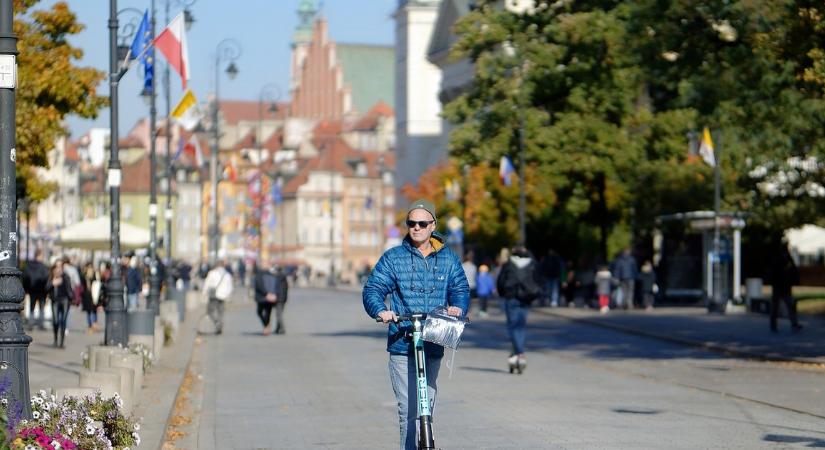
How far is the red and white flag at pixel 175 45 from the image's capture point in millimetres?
28641

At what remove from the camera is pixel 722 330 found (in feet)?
118

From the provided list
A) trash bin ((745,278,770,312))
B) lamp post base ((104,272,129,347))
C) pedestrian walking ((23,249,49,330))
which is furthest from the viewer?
trash bin ((745,278,770,312))

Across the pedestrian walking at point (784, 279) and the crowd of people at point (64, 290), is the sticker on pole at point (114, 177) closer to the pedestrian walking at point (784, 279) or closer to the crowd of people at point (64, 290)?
the crowd of people at point (64, 290)

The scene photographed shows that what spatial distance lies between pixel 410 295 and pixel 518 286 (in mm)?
12244

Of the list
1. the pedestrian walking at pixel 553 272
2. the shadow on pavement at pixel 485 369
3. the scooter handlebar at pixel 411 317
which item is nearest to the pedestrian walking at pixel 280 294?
the shadow on pavement at pixel 485 369

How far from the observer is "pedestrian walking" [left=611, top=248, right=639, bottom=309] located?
164 feet

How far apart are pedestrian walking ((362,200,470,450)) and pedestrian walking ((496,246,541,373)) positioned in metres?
12.0

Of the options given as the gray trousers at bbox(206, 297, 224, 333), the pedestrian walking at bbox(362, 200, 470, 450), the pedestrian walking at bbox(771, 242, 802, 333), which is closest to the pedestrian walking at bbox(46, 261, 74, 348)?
the gray trousers at bbox(206, 297, 224, 333)

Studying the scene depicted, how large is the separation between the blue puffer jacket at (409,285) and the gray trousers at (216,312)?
28.9 m

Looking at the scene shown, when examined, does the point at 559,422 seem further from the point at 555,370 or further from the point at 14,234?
the point at 555,370

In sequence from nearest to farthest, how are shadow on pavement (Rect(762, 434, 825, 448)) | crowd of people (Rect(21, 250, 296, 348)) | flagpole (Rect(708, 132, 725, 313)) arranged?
1. shadow on pavement (Rect(762, 434, 825, 448))
2. crowd of people (Rect(21, 250, 296, 348))
3. flagpole (Rect(708, 132, 725, 313))

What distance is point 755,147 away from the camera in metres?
44.7

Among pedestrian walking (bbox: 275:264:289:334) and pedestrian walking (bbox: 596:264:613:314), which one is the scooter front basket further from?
pedestrian walking (bbox: 596:264:613:314)

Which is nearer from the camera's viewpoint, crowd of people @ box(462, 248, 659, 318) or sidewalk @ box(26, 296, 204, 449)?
sidewalk @ box(26, 296, 204, 449)
